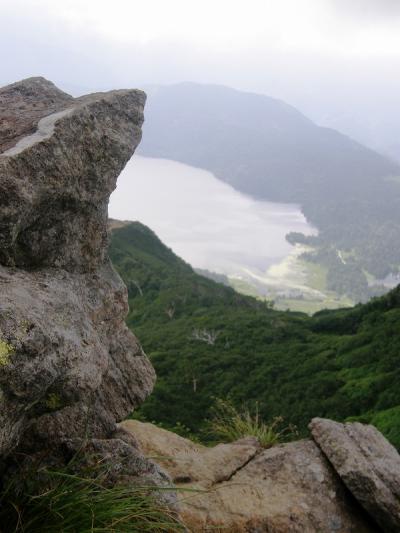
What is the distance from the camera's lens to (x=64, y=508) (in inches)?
133

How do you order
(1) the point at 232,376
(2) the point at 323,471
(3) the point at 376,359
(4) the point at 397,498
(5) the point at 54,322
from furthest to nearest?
(1) the point at 232,376 → (3) the point at 376,359 → (2) the point at 323,471 → (4) the point at 397,498 → (5) the point at 54,322

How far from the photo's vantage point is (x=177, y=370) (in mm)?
37094

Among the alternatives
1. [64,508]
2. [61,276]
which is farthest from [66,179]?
[64,508]

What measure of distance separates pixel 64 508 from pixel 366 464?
458cm

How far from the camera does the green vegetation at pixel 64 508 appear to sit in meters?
3.27

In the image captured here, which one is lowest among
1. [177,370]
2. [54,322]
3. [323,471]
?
[177,370]

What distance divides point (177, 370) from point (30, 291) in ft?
112

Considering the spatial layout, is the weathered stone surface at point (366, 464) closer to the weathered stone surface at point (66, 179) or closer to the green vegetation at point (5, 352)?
the weathered stone surface at point (66, 179)

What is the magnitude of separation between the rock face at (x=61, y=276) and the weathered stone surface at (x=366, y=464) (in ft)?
9.50

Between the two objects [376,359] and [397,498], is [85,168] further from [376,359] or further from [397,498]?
[376,359]

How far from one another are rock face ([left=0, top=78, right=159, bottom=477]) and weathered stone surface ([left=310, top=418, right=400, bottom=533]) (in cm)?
290

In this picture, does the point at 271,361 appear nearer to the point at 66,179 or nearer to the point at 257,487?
the point at 257,487

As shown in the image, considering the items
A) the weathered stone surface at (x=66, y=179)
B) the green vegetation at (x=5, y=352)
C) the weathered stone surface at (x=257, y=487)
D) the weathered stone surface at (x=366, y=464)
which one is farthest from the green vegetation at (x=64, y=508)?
the weathered stone surface at (x=366, y=464)

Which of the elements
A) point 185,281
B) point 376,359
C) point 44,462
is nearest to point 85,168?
point 44,462
